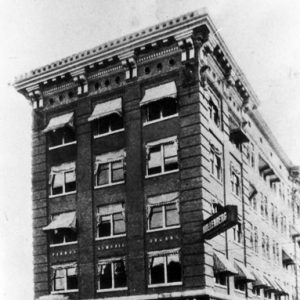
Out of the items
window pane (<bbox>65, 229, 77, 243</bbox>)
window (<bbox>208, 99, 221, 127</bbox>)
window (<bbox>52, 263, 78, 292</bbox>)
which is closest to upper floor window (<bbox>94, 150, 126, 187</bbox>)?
window pane (<bbox>65, 229, 77, 243</bbox>)

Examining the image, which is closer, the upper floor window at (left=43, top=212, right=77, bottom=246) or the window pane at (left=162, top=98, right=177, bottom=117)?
the window pane at (left=162, top=98, right=177, bottom=117)

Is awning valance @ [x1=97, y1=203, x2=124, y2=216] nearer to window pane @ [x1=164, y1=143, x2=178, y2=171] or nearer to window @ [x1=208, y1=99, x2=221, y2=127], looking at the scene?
window pane @ [x1=164, y1=143, x2=178, y2=171]

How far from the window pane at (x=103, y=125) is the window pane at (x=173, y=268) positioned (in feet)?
24.5

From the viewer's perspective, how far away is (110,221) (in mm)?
26531

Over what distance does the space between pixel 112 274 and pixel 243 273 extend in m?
6.68

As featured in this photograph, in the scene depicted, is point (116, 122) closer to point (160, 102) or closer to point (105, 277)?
point (160, 102)

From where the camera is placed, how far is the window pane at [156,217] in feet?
82.4

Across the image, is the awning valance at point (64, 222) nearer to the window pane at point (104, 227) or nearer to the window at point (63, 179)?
the window at point (63, 179)

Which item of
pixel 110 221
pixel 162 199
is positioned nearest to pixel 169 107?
pixel 162 199

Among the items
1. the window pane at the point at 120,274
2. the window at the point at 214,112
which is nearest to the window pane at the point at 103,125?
the window at the point at 214,112

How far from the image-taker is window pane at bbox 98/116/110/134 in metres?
27.8

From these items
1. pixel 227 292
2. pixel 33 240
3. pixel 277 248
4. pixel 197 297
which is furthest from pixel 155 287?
pixel 277 248

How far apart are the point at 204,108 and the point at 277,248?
60.7ft

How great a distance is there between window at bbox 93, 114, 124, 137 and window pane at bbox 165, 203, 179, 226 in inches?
194
